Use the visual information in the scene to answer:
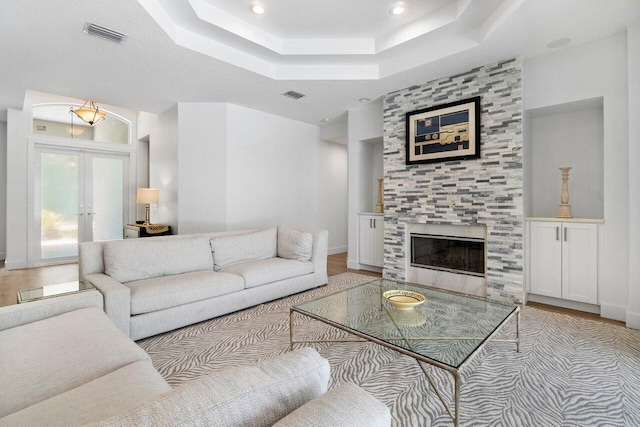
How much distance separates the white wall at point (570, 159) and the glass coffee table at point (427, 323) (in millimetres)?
2220

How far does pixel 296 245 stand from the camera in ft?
12.3

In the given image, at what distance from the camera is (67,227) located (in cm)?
580

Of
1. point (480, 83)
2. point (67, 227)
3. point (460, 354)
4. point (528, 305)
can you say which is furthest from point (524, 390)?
point (67, 227)

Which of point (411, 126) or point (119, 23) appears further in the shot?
point (411, 126)

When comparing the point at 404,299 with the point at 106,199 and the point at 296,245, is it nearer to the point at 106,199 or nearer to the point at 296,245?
the point at 296,245

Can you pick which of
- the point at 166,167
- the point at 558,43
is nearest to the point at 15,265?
the point at 166,167

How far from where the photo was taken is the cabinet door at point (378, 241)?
4859 mm

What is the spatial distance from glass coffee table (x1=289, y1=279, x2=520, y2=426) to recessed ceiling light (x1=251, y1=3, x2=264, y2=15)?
112 inches

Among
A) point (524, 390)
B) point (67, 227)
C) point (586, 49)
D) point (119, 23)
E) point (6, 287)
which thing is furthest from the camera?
point (67, 227)

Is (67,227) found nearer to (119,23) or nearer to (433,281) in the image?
(119,23)

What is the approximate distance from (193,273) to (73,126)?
5.06 meters

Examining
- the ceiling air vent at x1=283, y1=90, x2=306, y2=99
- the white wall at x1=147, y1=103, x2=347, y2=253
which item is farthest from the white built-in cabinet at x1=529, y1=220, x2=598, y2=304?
the white wall at x1=147, y1=103, x2=347, y2=253

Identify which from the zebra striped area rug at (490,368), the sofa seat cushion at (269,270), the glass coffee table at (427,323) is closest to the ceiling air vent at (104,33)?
the sofa seat cushion at (269,270)

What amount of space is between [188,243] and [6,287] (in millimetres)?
3103
